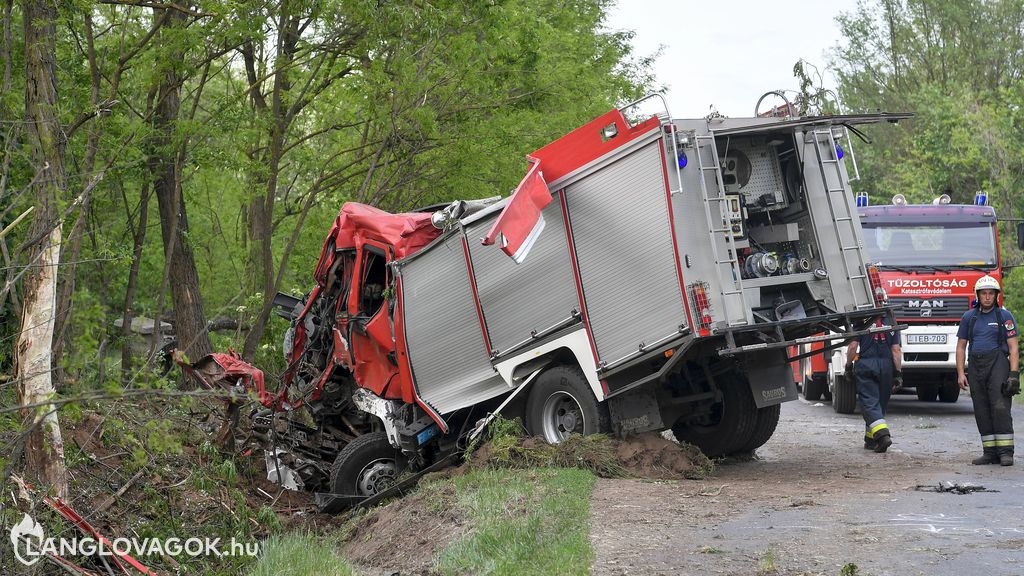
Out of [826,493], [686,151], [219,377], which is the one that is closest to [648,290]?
[686,151]

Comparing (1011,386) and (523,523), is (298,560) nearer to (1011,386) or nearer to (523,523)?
(523,523)

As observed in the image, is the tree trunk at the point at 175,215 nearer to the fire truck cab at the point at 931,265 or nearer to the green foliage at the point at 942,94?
the fire truck cab at the point at 931,265

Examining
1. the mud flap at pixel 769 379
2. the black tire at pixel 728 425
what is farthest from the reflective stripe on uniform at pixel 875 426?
the mud flap at pixel 769 379

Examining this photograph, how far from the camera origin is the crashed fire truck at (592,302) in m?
9.26

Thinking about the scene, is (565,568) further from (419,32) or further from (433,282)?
(419,32)

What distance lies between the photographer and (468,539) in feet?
23.4

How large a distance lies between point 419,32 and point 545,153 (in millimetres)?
5451

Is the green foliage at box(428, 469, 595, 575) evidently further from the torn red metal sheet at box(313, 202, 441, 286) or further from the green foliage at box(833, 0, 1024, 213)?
the green foliage at box(833, 0, 1024, 213)

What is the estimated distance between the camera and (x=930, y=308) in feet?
53.3

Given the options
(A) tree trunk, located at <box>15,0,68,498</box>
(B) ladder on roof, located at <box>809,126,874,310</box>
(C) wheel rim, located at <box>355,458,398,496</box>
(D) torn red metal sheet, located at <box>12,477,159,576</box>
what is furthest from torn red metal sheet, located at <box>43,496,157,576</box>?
(B) ladder on roof, located at <box>809,126,874,310</box>

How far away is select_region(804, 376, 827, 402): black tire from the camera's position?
19.7 m

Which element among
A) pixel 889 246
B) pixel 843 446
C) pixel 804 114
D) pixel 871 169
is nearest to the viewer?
pixel 804 114

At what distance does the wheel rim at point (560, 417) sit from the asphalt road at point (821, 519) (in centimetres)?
125

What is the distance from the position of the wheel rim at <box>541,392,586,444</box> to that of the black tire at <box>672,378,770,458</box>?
1547 mm
